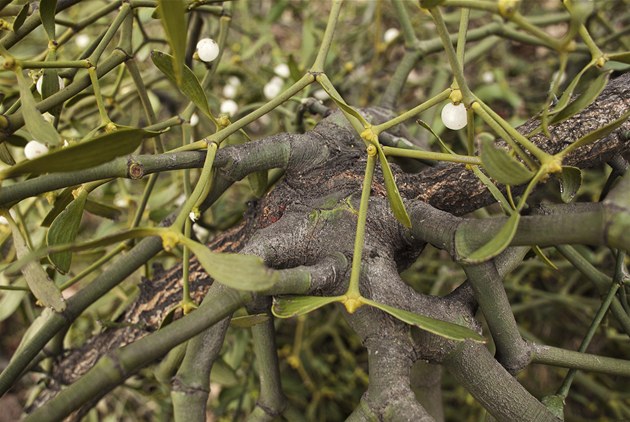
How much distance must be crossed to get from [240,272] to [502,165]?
18 centimetres

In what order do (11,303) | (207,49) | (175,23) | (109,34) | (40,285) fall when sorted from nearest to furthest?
(175,23) < (40,285) < (109,34) < (207,49) < (11,303)

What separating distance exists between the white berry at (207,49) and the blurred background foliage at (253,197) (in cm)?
11

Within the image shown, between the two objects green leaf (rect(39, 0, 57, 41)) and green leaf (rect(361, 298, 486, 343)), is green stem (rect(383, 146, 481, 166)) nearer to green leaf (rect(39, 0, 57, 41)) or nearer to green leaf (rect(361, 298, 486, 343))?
green leaf (rect(361, 298, 486, 343))

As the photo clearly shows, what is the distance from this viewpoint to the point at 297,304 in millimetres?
424

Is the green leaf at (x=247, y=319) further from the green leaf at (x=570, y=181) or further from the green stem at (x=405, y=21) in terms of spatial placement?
the green stem at (x=405, y=21)

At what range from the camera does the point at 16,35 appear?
1.78 ft

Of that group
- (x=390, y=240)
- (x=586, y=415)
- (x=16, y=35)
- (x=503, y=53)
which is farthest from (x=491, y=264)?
(x=503, y=53)

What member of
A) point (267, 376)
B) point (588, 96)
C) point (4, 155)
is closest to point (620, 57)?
point (588, 96)

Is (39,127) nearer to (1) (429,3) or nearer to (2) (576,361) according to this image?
(1) (429,3)

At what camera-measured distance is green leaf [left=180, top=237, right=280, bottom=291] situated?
0.36 metres

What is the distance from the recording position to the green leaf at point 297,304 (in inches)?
16.0

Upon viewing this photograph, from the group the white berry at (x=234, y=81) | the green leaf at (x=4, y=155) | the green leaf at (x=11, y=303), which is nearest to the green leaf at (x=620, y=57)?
the green leaf at (x=4, y=155)

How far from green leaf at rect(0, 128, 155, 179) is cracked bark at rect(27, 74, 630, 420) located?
0.13 metres

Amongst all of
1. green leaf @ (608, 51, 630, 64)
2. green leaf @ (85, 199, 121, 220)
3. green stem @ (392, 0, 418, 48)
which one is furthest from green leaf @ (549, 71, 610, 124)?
green leaf @ (85, 199, 121, 220)
